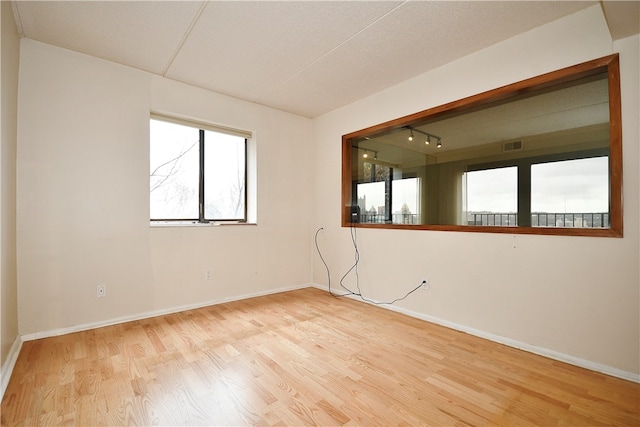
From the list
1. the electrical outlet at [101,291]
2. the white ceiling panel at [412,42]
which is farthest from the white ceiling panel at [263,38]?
the electrical outlet at [101,291]

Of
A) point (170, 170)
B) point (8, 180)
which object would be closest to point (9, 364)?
point (8, 180)

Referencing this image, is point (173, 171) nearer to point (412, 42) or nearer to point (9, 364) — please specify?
point (9, 364)

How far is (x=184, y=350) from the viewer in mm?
2336

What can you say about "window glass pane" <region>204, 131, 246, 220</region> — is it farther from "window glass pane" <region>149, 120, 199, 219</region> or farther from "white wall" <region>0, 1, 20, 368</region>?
"white wall" <region>0, 1, 20, 368</region>

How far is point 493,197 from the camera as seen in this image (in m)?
2.70

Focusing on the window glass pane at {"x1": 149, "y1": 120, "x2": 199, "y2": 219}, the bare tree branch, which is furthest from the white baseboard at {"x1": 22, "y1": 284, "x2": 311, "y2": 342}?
the bare tree branch

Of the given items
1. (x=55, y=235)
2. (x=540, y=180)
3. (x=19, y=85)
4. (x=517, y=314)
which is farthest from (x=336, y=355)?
(x=19, y=85)

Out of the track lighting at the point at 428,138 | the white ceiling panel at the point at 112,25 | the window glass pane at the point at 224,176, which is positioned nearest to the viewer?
the white ceiling panel at the point at 112,25

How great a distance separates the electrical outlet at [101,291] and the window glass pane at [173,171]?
0.84m

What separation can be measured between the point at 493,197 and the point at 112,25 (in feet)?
11.5

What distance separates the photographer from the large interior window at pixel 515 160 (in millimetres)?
2135

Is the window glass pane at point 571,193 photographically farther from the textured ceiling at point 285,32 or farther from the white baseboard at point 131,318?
the white baseboard at point 131,318

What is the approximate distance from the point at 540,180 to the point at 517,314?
112cm

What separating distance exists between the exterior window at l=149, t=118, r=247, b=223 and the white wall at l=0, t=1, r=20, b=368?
1.09 m
